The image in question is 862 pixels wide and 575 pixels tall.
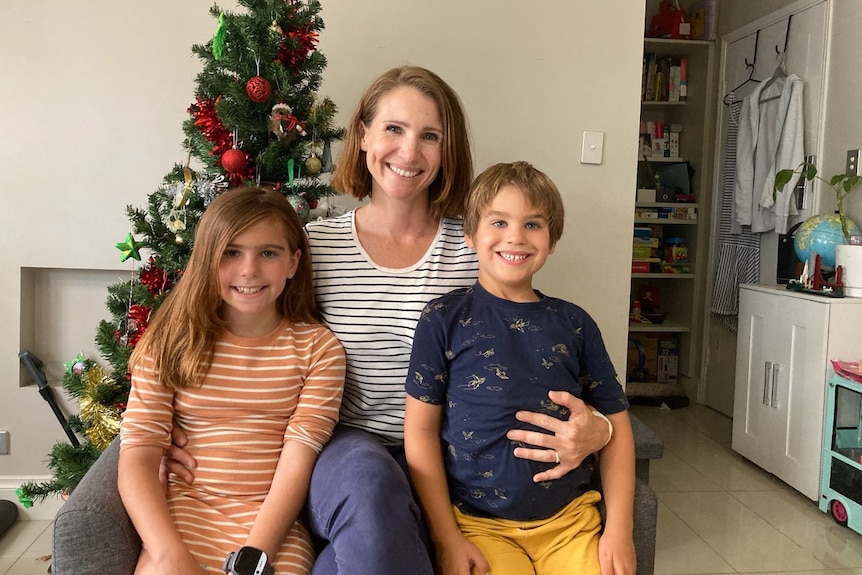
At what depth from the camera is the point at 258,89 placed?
1642 mm

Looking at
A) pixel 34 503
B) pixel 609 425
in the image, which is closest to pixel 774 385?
pixel 609 425

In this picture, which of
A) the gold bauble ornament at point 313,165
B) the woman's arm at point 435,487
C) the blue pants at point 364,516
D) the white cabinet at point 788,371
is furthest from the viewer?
the white cabinet at point 788,371

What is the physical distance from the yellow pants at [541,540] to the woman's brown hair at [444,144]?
69 centimetres

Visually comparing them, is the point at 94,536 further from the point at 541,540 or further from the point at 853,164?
the point at 853,164

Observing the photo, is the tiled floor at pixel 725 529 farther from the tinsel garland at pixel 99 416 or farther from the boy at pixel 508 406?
the boy at pixel 508 406

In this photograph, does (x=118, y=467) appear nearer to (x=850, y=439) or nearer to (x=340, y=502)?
(x=340, y=502)

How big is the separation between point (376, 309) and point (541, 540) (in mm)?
568

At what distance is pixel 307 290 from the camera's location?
1438 mm

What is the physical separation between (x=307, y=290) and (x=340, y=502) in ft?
1.56

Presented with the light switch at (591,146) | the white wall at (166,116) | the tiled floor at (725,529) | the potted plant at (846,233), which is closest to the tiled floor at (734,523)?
the tiled floor at (725,529)

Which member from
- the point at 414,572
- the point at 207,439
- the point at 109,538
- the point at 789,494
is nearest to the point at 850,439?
the point at 789,494

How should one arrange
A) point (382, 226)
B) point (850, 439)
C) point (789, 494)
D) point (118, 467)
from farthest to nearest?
point (789, 494), point (850, 439), point (382, 226), point (118, 467)

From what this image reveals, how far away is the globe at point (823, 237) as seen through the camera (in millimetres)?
2938

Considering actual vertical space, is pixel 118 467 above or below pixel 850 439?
above
